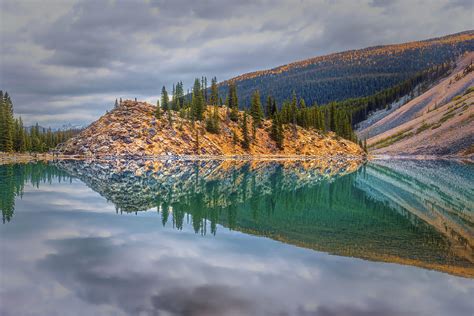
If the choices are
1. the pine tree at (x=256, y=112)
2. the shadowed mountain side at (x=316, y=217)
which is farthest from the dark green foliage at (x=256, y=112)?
the shadowed mountain side at (x=316, y=217)

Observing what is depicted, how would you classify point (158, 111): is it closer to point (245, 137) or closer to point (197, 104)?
point (197, 104)

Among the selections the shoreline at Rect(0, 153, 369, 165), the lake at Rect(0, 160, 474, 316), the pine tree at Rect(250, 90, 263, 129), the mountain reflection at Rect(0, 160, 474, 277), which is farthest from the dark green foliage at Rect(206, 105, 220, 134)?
the lake at Rect(0, 160, 474, 316)

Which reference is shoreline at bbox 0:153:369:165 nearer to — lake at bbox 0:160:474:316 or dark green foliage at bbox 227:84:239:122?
dark green foliage at bbox 227:84:239:122

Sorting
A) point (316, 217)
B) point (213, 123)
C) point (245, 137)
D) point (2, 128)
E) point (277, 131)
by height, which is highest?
point (213, 123)

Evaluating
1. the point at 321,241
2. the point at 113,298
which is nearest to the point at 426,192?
the point at 321,241

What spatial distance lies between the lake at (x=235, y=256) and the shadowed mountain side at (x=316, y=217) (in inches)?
5.4

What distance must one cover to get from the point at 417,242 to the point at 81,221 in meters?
20.6

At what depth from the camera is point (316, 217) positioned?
108 feet

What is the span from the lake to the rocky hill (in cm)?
9147

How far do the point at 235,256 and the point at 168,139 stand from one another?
11823 cm

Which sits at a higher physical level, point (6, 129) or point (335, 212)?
point (6, 129)

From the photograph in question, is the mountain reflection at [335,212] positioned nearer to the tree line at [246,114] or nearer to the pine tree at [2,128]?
the pine tree at [2,128]

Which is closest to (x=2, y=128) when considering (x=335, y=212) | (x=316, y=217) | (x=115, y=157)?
(x=115, y=157)

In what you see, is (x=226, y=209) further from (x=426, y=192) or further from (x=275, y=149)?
(x=275, y=149)
